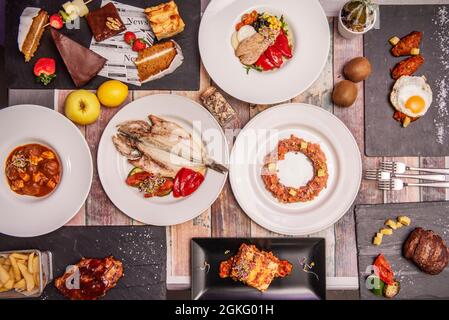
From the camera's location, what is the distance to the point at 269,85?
2.12 meters

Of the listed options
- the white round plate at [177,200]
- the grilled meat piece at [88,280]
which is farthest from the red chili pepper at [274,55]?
the grilled meat piece at [88,280]

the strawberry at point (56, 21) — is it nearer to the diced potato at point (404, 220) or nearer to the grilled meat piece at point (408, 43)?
the grilled meat piece at point (408, 43)

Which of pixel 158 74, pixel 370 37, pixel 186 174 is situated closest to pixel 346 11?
pixel 370 37

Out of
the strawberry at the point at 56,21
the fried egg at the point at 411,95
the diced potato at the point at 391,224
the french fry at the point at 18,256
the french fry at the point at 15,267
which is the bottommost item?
the french fry at the point at 15,267

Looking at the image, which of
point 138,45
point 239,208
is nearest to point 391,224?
point 239,208

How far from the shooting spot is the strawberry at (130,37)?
220 cm

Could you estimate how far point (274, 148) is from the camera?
7.22 feet

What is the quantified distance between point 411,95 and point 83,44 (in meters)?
1.75

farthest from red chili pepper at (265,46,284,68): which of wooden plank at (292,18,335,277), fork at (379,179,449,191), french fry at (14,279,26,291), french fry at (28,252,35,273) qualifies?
french fry at (14,279,26,291)

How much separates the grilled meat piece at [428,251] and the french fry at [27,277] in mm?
1896

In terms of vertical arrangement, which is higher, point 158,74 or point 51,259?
point 158,74

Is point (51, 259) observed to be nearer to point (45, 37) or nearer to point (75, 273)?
point (75, 273)

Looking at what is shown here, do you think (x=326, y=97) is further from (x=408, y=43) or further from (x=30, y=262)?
(x=30, y=262)

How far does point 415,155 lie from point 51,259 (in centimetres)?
200
